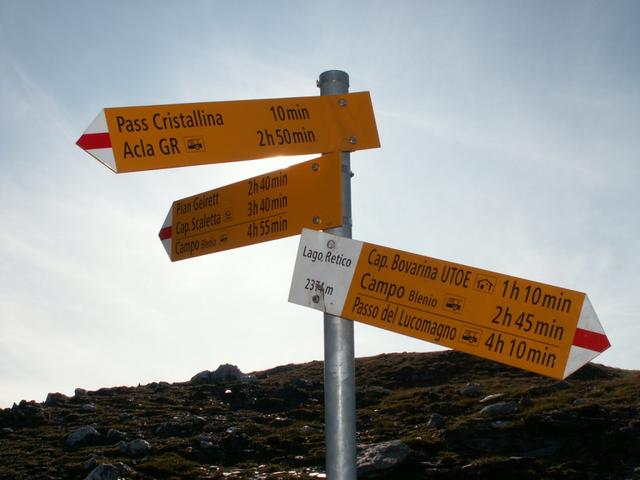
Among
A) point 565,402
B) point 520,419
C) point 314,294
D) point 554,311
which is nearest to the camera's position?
point 554,311

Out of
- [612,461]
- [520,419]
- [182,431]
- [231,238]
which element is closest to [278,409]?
[182,431]

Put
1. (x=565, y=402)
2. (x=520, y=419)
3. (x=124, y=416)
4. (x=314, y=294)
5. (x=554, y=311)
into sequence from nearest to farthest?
(x=554, y=311) < (x=314, y=294) < (x=520, y=419) < (x=565, y=402) < (x=124, y=416)

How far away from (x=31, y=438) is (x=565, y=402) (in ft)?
78.4

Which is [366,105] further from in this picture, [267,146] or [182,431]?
[182,431]

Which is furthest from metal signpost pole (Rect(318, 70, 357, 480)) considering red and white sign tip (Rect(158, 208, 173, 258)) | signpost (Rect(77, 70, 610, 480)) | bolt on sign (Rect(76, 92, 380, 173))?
red and white sign tip (Rect(158, 208, 173, 258))

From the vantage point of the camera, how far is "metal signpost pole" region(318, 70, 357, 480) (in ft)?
10.8

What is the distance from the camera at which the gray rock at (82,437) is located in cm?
2833

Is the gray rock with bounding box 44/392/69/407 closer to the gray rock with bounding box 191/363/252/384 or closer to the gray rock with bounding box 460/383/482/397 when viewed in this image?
the gray rock with bounding box 191/363/252/384

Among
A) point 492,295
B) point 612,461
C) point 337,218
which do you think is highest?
point 337,218

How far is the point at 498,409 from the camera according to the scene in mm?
27828

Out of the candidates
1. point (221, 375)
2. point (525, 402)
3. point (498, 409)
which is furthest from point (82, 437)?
point (525, 402)

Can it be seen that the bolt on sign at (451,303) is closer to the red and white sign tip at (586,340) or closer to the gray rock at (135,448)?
the red and white sign tip at (586,340)

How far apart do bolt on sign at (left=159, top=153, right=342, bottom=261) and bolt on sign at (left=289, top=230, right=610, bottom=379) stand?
0.77ft

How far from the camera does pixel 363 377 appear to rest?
4456cm
